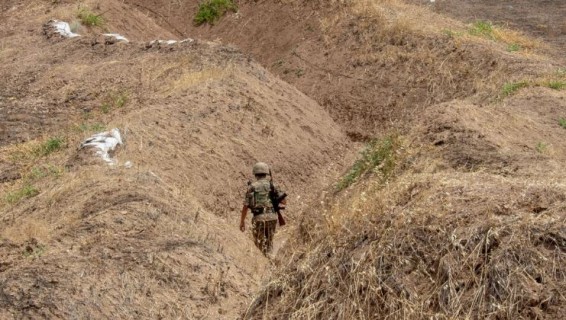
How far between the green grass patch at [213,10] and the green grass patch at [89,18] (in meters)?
3.36

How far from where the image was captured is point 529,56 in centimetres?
1825

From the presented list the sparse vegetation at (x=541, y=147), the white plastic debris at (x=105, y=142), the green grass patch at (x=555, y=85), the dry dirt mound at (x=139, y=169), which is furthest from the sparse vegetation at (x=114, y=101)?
the green grass patch at (x=555, y=85)

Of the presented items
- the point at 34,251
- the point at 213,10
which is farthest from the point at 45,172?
the point at 213,10

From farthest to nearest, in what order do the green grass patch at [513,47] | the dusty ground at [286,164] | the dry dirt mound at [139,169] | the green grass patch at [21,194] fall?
the green grass patch at [513,47] < the green grass patch at [21,194] < the dry dirt mound at [139,169] < the dusty ground at [286,164]

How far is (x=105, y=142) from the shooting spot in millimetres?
11938

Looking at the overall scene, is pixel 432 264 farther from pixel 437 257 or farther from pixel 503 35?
pixel 503 35

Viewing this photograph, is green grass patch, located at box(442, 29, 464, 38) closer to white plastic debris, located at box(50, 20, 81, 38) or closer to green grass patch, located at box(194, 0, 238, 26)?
green grass patch, located at box(194, 0, 238, 26)

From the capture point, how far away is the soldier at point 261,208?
10773 mm

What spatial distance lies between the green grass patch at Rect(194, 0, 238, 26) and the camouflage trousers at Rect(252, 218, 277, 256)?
12926mm

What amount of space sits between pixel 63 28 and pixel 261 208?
10347 millimetres

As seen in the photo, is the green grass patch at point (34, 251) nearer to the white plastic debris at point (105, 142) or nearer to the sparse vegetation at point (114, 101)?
the white plastic debris at point (105, 142)

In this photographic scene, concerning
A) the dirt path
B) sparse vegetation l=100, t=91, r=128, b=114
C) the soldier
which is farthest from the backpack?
the dirt path

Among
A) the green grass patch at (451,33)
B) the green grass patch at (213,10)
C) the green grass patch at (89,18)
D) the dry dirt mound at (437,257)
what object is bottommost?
the green grass patch at (213,10)

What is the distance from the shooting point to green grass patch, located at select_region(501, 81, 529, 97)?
49.0 feet
